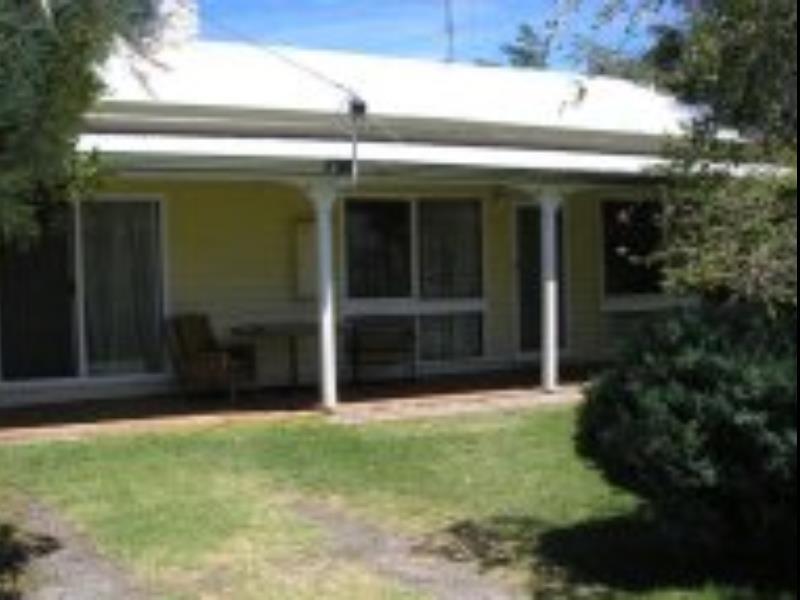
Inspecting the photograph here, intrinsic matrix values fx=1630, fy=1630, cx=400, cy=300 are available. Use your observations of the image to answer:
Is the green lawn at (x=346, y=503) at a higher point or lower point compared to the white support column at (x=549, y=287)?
lower

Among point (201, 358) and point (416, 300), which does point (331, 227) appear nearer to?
point (201, 358)

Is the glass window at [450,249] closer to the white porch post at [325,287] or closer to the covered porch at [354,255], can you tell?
the covered porch at [354,255]

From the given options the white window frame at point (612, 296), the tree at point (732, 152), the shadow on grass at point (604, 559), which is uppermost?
the tree at point (732, 152)

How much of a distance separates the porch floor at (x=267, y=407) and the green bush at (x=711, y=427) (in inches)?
276

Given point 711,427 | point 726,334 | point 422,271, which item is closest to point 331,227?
point 422,271

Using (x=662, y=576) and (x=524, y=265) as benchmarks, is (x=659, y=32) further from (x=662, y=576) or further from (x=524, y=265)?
(x=524, y=265)

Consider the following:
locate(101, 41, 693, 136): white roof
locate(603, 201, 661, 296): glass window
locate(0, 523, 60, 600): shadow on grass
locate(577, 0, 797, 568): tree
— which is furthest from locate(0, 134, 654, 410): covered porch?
locate(577, 0, 797, 568): tree

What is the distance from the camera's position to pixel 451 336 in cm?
2091

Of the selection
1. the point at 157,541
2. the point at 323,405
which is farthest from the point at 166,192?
the point at 157,541

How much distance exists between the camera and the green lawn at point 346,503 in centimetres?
1000

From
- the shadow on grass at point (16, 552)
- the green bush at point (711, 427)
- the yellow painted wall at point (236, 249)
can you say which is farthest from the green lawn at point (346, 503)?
the yellow painted wall at point (236, 249)

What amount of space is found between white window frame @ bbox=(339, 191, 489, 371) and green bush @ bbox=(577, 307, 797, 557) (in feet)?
33.8

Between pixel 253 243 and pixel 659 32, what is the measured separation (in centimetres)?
932

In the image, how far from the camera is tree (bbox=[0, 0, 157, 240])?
27.9 feet
